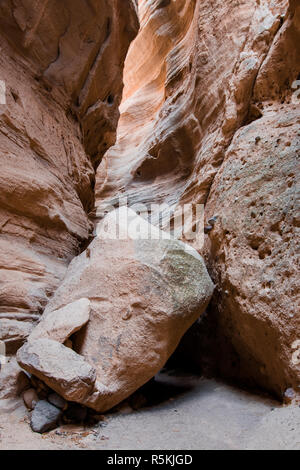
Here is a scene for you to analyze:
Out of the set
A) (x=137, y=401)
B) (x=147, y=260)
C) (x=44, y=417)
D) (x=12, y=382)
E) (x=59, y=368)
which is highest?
(x=147, y=260)

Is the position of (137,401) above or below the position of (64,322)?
below

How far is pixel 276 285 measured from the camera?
334 centimetres

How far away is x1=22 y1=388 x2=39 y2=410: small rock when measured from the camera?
303 cm

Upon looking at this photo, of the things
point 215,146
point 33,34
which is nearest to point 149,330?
point 215,146

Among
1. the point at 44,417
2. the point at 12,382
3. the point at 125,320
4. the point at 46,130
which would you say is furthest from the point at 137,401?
the point at 46,130

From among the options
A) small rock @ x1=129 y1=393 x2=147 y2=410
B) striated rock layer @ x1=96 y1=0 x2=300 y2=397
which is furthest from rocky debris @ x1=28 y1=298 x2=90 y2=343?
striated rock layer @ x1=96 y1=0 x2=300 y2=397

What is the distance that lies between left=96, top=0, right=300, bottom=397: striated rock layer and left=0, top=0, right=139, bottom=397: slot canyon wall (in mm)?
2267

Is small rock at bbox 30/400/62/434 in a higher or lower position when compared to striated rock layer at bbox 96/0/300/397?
lower

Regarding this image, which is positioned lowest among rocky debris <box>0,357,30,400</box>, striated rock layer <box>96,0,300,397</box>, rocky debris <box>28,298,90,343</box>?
rocky debris <box>0,357,30,400</box>

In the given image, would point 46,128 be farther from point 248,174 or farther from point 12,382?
point 12,382

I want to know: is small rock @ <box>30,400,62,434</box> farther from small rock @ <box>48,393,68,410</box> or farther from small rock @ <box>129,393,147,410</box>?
small rock @ <box>129,393,147,410</box>

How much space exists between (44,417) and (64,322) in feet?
3.19

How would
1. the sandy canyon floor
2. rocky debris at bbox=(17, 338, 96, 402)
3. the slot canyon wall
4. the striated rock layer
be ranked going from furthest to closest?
the slot canyon wall → the striated rock layer → rocky debris at bbox=(17, 338, 96, 402) → the sandy canyon floor

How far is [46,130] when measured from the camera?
5879mm
